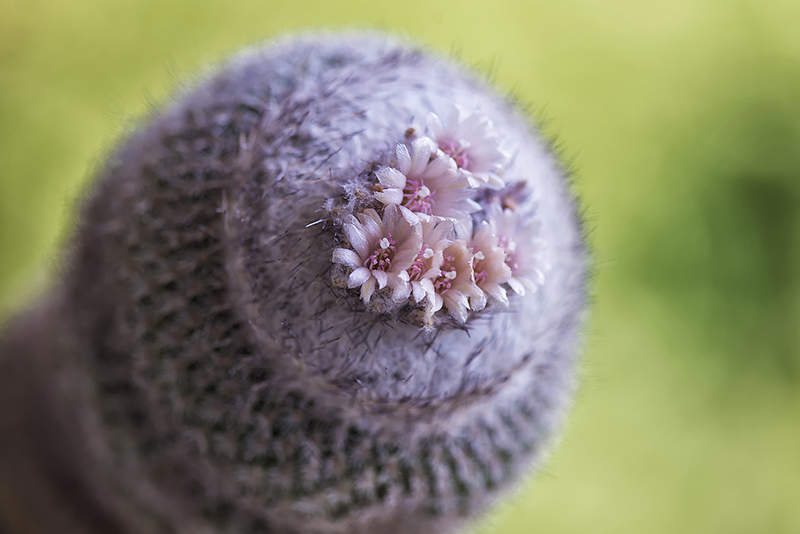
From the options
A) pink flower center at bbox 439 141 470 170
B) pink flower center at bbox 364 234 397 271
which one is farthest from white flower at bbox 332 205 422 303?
pink flower center at bbox 439 141 470 170

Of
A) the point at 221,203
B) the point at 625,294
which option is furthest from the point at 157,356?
the point at 625,294

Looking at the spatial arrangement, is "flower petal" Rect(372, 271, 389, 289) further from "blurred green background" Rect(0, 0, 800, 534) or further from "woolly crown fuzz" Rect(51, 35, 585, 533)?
"blurred green background" Rect(0, 0, 800, 534)

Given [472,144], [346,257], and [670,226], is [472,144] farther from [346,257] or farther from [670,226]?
[670,226]

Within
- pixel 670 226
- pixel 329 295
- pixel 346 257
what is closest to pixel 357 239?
pixel 346 257

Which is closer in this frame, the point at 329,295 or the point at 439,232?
the point at 439,232

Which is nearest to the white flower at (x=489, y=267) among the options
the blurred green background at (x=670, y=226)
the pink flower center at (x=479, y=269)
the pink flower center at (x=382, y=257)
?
the pink flower center at (x=479, y=269)

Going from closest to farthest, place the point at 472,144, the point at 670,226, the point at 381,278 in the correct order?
the point at 381,278
the point at 472,144
the point at 670,226

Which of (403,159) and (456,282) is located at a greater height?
(403,159)
